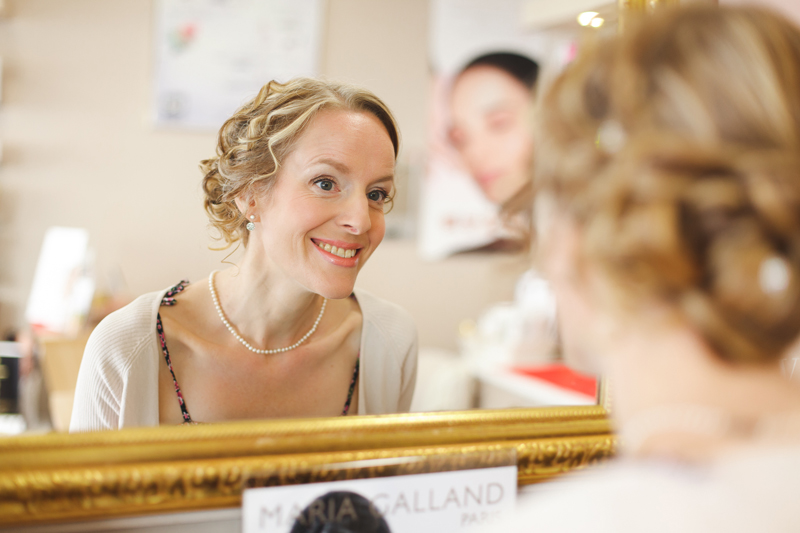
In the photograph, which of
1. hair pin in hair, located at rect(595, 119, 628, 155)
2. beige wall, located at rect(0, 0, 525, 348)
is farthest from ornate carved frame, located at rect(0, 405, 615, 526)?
hair pin in hair, located at rect(595, 119, 628, 155)

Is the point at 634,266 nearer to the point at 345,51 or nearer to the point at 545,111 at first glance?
the point at 545,111

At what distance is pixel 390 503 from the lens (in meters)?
0.57

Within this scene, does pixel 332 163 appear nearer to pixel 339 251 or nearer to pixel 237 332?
pixel 339 251

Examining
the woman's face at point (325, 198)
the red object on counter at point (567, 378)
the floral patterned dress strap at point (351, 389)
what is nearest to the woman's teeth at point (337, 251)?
the woman's face at point (325, 198)

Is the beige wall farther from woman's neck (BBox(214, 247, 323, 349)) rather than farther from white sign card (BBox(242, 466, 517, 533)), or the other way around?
white sign card (BBox(242, 466, 517, 533))

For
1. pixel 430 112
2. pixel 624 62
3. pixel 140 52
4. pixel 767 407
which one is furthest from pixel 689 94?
pixel 140 52

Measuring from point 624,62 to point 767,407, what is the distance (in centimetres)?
21

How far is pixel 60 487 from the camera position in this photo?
1.57 feet

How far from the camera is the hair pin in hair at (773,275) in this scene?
31cm

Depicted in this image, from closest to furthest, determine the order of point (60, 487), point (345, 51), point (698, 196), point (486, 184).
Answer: point (698, 196) < point (60, 487) < point (345, 51) < point (486, 184)

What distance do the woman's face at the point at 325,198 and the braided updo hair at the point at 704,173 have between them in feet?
0.83

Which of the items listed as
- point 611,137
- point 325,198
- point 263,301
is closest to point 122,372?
point 263,301

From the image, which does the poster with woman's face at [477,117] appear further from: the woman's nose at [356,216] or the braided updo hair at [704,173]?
the braided updo hair at [704,173]

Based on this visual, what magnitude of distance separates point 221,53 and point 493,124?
12.0 inches
